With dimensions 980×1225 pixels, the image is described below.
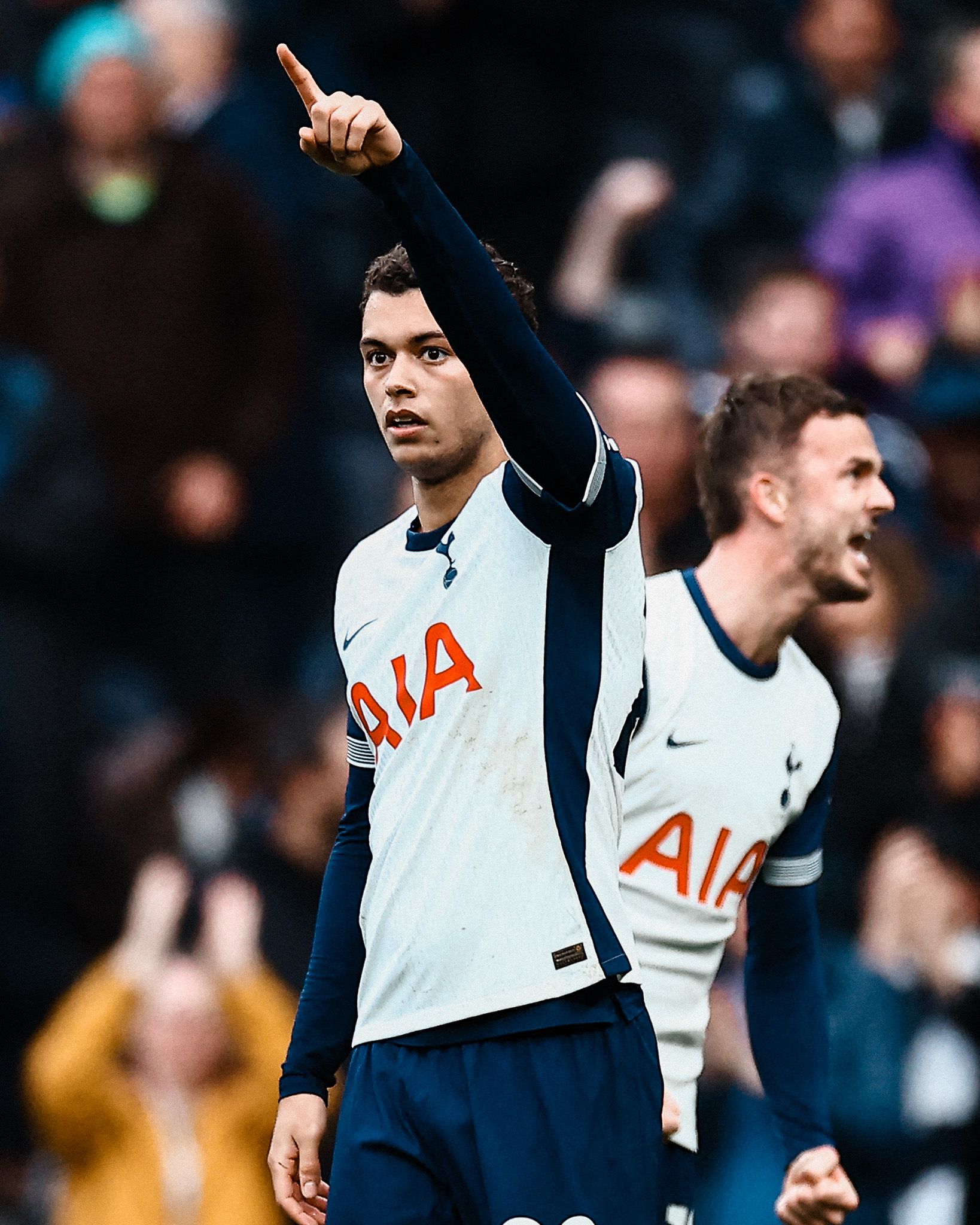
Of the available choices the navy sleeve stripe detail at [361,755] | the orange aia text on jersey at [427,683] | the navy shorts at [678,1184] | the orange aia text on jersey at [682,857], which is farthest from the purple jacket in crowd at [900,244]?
the orange aia text on jersey at [427,683]

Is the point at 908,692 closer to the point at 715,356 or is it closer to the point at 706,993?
the point at 715,356

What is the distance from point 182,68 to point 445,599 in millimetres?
5361

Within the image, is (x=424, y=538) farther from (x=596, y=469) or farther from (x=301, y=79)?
(x=301, y=79)

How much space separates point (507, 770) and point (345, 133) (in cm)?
93

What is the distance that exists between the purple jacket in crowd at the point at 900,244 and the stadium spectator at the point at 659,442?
0.96 meters

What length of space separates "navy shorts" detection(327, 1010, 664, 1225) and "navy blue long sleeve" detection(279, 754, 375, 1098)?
0.33 m

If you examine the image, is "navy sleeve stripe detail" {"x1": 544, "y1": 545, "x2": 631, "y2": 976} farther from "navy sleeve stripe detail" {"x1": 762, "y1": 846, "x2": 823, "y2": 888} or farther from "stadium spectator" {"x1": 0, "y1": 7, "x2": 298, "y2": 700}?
"stadium spectator" {"x1": 0, "y1": 7, "x2": 298, "y2": 700}

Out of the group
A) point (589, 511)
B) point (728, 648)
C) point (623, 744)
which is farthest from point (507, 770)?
point (728, 648)

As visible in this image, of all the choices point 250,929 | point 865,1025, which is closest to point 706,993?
point 865,1025

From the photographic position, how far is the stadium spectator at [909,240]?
24.0ft

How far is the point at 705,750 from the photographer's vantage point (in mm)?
3717

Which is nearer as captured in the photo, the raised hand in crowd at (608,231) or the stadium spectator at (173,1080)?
the stadium spectator at (173,1080)

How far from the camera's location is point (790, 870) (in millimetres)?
3824

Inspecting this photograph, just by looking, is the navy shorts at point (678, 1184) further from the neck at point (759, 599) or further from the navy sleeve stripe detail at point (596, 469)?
the navy sleeve stripe detail at point (596, 469)
